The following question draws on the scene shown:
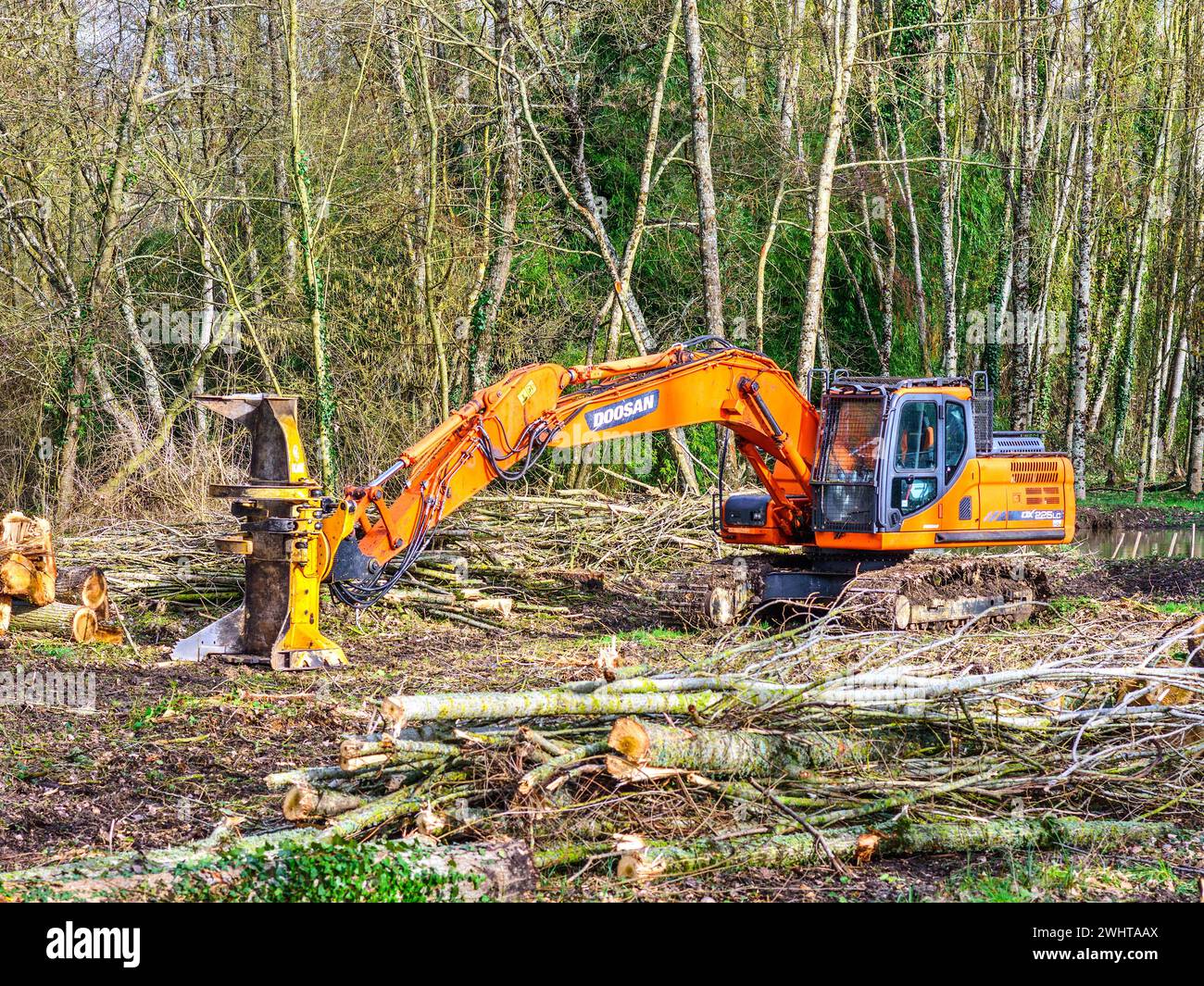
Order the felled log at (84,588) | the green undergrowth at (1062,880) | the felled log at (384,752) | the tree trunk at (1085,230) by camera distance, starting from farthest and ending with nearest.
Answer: the tree trunk at (1085,230)
the felled log at (84,588)
the felled log at (384,752)
the green undergrowth at (1062,880)

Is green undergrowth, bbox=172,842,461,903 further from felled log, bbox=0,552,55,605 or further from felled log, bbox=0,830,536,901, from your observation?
felled log, bbox=0,552,55,605

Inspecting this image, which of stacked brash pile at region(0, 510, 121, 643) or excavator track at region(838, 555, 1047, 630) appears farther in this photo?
excavator track at region(838, 555, 1047, 630)

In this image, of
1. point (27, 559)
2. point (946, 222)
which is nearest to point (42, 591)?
point (27, 559)

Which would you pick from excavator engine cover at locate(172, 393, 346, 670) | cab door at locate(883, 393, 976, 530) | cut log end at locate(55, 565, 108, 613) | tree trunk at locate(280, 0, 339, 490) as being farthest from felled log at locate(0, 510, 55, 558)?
cab door at locate(883, 393, 976, 530)

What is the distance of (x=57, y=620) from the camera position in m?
10.6

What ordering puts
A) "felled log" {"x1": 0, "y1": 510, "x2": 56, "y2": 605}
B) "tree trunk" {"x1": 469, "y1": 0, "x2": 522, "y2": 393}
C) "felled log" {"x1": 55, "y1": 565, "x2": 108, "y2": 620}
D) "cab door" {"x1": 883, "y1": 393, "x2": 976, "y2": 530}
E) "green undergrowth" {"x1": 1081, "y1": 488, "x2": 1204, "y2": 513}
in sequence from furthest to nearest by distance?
"green undergrowth" {"x1": 1081, "y1": 488, "x2": 1204, "y2": 513}, "tree trunk" {"x1": 469, "y1": 0, "x2": 522, "y2": 393}, "cab door" {"x1": 883, "y1": 393, "x2": 976, "y2": 530}, "felled log" {"x1": 55, "y1": 565, "x2": 108, "y2": 620}, "felled log" {"x1": 0, "y1": 510, "x2": 56, "y2": 605}

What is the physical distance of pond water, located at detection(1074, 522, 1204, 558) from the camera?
19.7 meters

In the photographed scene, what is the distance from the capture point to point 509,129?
1836cm

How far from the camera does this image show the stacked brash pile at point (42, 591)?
10.5 metres

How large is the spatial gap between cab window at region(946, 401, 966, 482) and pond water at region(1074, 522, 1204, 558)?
8313mm

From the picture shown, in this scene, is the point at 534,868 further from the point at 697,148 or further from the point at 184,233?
the point at 184,233

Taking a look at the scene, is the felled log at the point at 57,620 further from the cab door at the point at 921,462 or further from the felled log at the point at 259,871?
the cab door at the point at 921,462

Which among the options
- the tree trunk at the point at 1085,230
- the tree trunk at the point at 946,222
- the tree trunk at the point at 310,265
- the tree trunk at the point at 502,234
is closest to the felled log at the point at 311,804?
the tree trunk at the point at 310,265

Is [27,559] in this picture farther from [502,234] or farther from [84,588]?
[502,234]
